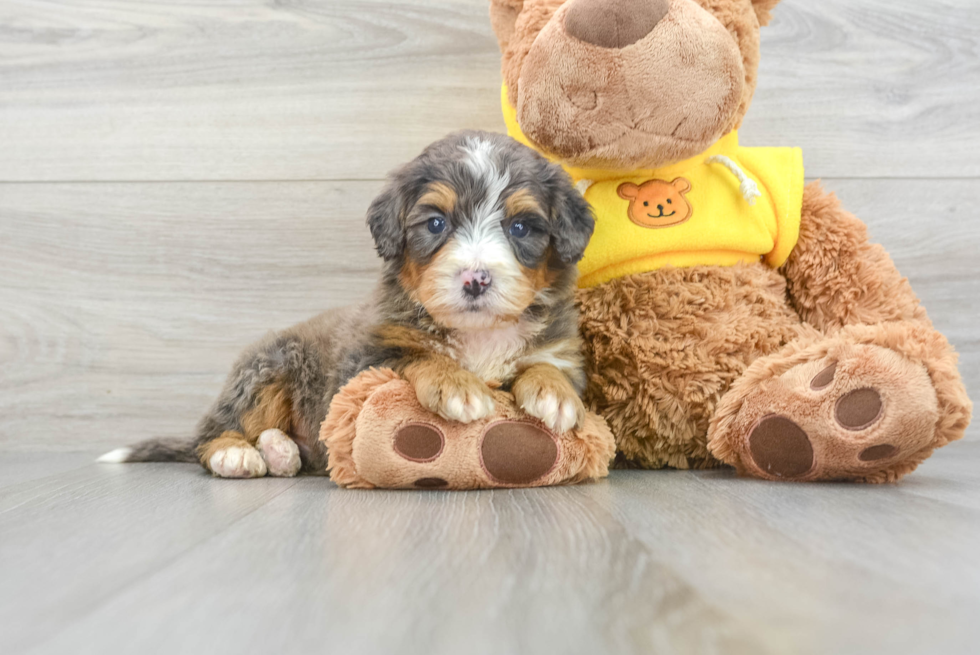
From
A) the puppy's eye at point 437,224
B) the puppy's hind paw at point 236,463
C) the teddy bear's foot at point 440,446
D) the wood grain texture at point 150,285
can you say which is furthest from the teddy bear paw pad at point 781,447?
the wood grain texture at point 150,285

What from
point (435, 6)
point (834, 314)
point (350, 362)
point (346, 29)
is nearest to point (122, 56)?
point (346, 29)

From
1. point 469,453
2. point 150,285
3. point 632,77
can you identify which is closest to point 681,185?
point 632,77

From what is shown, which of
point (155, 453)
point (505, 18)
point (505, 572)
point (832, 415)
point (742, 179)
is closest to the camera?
point (505, 572)

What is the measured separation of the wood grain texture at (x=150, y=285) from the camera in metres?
2.99

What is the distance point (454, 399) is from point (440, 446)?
4.9 inches

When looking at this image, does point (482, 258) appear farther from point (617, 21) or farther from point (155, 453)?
point (155, 453)

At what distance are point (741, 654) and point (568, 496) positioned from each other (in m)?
0.91

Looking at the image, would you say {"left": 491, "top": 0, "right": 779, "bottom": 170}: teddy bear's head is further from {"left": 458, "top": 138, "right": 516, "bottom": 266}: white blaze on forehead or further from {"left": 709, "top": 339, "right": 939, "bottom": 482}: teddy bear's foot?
{"left": 709, "top": 339, "right": 939, "bottom": 482}: teddy bear's foot

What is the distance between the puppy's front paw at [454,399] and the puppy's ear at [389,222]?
38 cm

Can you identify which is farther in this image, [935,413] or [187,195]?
[187,195]

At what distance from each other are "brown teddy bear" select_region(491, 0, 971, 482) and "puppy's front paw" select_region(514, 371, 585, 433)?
13.1 inches

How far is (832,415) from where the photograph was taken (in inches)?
69.2

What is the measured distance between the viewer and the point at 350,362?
211cm

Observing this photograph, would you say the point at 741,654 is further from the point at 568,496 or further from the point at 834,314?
the point at 834,314
